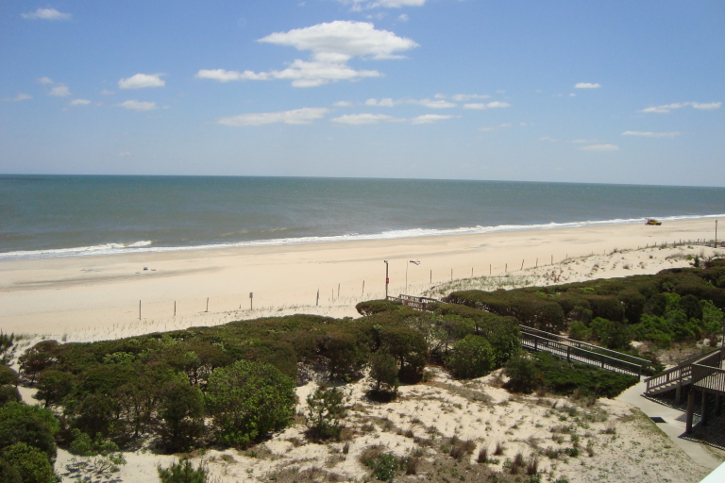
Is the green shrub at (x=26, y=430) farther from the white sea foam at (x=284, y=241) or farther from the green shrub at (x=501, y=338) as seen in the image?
the white sea foam at (x=284, y=241)

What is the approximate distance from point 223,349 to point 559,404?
10.00m

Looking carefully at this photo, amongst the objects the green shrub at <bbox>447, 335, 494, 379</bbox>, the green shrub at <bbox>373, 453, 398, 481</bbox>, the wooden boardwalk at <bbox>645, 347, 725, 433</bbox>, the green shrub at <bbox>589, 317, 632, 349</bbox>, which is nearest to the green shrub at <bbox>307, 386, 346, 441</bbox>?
the green shrub at <bbox>373, 453, 398, 481</bbox>

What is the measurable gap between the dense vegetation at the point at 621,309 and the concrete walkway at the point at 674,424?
16.8 feet

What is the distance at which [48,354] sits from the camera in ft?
49.4

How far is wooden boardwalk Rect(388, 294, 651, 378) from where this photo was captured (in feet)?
54.8

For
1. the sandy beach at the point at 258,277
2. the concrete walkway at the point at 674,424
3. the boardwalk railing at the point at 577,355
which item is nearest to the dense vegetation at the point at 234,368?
the boardwalk railing at the point at 577,355

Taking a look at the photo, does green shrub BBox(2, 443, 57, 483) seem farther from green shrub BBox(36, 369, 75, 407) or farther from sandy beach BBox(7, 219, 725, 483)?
green shrub BBox(36, 369, 75, 407)

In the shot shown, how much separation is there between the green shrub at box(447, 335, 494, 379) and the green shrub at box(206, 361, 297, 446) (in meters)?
6.56

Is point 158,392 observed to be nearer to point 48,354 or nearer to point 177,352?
point 177,352

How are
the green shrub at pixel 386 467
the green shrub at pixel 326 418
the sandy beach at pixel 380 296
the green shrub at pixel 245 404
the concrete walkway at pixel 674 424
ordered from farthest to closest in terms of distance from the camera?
the green shrub at pixel 326 418 < the green shrub at pixel 245 404 < the concrete walkway at pixel 674 424 < the sandy beach at pixel 380 296 < the green shrub at pixel 386 467

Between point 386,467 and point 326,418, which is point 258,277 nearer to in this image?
point 326,418

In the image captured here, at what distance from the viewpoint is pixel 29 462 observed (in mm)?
8422

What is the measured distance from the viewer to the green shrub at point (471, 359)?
17.1 m

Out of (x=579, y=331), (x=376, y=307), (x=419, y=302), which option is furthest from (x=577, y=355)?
(x=419, y=302)
